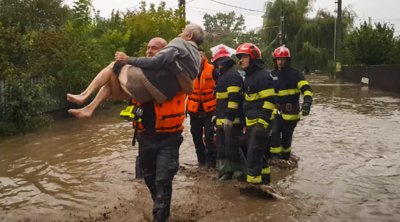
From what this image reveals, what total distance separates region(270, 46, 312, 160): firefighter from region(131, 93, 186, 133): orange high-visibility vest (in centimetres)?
350

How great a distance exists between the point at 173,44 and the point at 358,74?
30.2 metres

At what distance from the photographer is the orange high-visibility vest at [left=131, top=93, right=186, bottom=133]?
4.59 metres

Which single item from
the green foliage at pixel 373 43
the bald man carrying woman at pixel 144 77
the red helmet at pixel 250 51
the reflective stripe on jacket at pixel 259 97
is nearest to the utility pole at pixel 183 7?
the green foliage at pixel 373 43

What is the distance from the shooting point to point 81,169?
782 cm

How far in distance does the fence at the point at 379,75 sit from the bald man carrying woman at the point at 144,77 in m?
20.8

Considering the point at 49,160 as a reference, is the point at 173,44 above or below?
above

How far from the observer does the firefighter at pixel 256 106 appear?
245 inches

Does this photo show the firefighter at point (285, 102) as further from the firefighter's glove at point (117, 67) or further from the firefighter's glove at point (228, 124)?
the firefighter's glove at point (117, 67)

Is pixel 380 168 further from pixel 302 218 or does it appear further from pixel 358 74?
pixel 358 74

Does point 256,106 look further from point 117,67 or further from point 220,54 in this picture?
point 117,67

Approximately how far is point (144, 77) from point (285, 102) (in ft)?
13.4

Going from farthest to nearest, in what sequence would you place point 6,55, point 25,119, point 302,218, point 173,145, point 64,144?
point 6,55 < point 25,119 < point 64,144 < point 302,218 < point 173,145

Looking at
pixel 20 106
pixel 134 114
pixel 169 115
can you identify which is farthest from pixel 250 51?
pixel 20 106

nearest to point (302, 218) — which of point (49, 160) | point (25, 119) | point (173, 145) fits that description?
point (173, 145)
